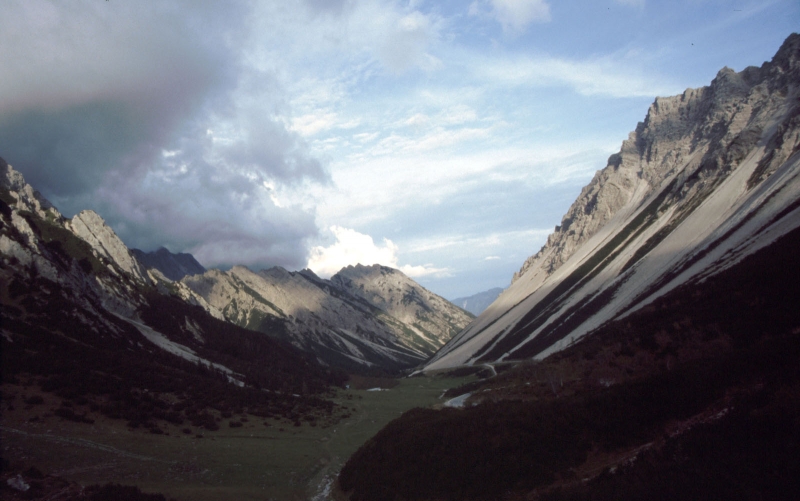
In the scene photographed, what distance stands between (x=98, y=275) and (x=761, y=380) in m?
120

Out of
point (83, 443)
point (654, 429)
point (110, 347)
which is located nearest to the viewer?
point (654, 429)

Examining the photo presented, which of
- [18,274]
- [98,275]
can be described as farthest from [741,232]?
[98,275]

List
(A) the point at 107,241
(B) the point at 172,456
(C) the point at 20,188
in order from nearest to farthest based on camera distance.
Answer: (B) the point at 172,456, (C) the point at 20,188, (A) the point at 107,241

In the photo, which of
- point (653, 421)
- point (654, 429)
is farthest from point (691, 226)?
point (654, 429)

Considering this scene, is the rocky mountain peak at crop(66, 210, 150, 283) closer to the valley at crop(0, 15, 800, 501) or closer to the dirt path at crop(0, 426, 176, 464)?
the valley at crop(0, 15, 800, 501)

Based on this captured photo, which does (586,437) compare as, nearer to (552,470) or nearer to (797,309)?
(552,470)

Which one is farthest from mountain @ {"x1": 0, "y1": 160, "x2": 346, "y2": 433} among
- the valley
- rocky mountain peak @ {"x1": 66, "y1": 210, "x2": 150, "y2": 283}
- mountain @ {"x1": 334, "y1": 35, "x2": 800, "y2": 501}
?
mountain @ {"x1": 334, "y1": 35, "x2": 800, "y2": 501}

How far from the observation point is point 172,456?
32.2 metres

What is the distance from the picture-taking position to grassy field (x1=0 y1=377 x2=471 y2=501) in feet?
84.1

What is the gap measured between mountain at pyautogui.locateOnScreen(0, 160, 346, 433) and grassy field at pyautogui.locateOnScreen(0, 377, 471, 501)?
1.93 m

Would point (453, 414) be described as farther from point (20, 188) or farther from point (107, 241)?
point (107, 241)

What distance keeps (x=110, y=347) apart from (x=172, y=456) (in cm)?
4003

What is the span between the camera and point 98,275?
101062 millimetres

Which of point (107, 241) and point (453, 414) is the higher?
point (107, 241)
